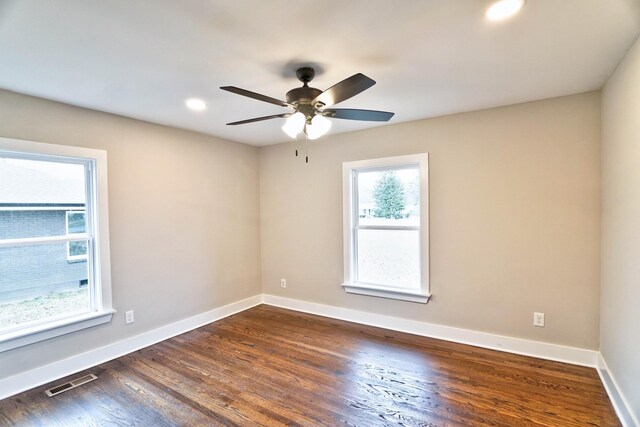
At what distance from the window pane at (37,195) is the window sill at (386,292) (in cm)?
297

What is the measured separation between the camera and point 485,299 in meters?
3.07

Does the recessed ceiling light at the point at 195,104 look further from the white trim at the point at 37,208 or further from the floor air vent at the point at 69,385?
the floor air vent at the point at 69,385

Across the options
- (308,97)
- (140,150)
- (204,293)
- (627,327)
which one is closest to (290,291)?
(204,293)

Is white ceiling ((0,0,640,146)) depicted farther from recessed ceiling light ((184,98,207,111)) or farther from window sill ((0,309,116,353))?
window sill ((0,309,116,353))

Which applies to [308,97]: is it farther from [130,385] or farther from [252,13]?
[130,385]

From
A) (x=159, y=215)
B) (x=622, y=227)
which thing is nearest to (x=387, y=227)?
(x=622, y=227)

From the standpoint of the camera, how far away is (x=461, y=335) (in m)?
3.20

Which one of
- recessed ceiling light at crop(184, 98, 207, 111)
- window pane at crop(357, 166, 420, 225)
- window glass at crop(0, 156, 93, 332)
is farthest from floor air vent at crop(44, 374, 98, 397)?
window pane at crop(357, 166, 420, 225)

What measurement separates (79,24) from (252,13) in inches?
A: 35.2

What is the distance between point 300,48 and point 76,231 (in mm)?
2605

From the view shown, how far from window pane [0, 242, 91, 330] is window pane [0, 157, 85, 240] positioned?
157mm

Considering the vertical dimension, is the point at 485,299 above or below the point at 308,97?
below

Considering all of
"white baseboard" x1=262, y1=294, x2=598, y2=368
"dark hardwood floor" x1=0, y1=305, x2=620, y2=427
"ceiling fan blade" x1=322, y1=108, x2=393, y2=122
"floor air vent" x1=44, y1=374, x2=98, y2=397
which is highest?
"ceiling fan blade" x1=322, y1=108, x2=393, y2=122

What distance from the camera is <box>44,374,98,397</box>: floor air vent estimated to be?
7.90 ft
